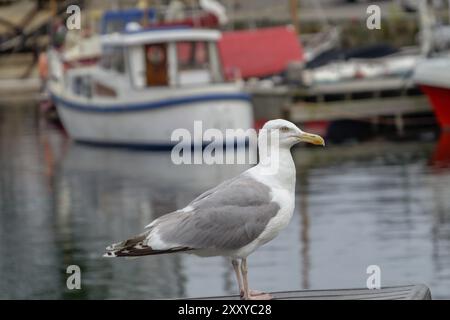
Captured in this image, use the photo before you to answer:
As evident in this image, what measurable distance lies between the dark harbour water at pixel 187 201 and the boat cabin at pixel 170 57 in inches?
71.3

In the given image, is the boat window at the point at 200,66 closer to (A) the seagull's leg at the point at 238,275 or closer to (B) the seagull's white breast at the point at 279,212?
(A) the seagull's leg at the point at 238,275

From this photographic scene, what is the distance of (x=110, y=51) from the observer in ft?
111

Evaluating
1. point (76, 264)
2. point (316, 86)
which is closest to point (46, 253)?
point (76, 264)

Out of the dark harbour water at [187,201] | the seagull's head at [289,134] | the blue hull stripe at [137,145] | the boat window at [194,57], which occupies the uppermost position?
the boat window at [194,57]

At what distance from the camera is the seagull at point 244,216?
7.93m

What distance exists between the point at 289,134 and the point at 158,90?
78.5 feet

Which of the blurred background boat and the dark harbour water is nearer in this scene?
the dark harbour water

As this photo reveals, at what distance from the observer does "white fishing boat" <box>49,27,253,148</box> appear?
3055 cm

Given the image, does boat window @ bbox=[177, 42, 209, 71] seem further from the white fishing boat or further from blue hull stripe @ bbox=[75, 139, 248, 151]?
blue hull stripe @ bbox=[75, 139, 248, 151]

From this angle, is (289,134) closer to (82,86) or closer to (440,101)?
(440,101)

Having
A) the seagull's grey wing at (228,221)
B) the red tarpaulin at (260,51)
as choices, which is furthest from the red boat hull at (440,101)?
the seagull's grey wing at (228,221)

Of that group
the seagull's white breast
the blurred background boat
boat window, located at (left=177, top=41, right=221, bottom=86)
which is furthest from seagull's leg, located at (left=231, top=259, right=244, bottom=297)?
the blurred background boat

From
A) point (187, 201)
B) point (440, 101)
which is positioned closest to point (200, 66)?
point (440, 101)

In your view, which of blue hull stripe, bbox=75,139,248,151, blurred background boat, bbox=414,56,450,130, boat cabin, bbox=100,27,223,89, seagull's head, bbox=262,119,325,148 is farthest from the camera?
blurred background boat, bbox=414,56,450,130
